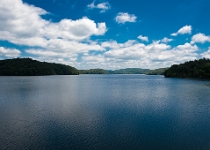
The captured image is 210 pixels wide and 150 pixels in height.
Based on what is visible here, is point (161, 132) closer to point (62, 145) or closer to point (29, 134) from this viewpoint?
point (62, 145)

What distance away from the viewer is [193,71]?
494 feet

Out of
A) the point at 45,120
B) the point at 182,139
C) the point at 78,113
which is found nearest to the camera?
the point at 182,139

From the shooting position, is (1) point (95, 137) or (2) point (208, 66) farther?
(2) point (208, 66)

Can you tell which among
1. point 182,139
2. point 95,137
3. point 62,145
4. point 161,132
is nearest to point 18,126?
point 62,145

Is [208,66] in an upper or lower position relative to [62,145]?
upper

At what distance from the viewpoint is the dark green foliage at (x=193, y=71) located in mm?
131500

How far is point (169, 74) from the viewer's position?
179m

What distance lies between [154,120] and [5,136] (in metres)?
19.6

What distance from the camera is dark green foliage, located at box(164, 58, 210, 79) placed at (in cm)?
13150

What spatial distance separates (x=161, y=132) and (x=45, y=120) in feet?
53.5

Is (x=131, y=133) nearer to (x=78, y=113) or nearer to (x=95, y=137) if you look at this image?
(x=95, y=137)

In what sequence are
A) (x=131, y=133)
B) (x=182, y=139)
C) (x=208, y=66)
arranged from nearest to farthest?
(x=182, y=139)
(x=131, y=133)
(x=208, y=66)

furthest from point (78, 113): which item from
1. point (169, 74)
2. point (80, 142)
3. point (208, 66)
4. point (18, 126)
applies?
point (169, 74)

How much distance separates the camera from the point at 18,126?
20938 mm
